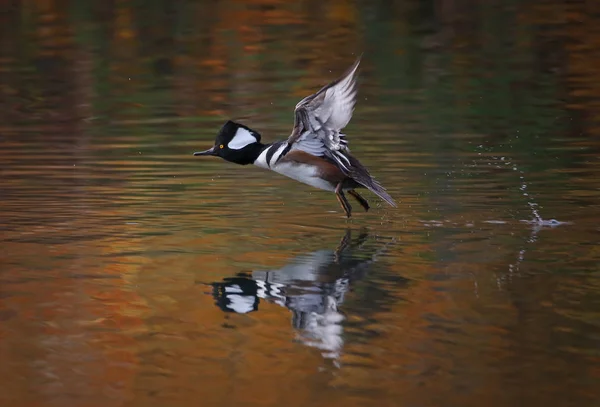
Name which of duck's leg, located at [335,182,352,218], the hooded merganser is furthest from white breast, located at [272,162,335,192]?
duck's leg, located at [335,182,352,218]

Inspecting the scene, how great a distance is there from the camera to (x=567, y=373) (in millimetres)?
6051

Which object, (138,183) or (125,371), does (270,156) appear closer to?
(138,183)

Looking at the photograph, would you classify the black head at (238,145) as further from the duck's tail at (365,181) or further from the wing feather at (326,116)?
the duck's tail at (365,181)

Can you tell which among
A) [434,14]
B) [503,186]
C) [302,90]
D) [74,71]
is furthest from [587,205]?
[434,14]

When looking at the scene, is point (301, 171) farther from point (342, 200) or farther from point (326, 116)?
point (326, 116)

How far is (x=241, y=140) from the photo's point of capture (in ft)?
35.3

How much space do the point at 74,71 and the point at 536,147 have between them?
1214 centimetres

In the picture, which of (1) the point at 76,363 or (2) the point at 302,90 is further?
(2) the point at 302,90

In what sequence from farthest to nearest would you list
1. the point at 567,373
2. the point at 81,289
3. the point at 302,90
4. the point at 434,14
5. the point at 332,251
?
the point at 434,14
the point at 302,90
the point at 332,251
the point at 81,289
the point at 567,373

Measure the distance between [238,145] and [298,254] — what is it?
7.21 ft

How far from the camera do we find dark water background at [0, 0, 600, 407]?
612cm

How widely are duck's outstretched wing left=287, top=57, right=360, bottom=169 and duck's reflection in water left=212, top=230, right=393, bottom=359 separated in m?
1.05

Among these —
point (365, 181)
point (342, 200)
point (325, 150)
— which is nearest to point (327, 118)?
point (325, 150)

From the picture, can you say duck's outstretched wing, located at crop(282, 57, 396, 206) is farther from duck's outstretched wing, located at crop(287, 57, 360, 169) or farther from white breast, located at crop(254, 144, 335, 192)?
white breast, located at crop(254, 144, 335, 192)
